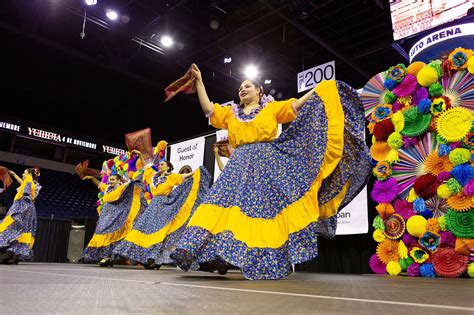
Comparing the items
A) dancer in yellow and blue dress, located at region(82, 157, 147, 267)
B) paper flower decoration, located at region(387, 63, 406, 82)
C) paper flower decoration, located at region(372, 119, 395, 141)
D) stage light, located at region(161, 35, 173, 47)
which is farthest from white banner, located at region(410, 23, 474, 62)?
stage light, located at region(161, 35, 173, 47)

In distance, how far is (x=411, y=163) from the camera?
3504 mm

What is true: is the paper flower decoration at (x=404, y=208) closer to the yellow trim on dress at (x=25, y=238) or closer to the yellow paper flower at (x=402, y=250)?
the yellow paper flower at (x=402, y=250)

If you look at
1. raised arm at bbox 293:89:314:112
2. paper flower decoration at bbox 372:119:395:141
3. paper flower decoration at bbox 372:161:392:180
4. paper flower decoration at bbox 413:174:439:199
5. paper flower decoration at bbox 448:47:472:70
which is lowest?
paper flower decoration at bbox 413:174:439:199

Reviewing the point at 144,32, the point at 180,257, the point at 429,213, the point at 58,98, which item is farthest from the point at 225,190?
the point at 58,98

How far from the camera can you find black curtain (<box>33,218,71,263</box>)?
8.20 meters

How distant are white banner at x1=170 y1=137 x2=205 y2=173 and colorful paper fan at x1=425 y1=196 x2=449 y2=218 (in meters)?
3.72

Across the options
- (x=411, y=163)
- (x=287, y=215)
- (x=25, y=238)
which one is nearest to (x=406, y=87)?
(x=411, y=163)

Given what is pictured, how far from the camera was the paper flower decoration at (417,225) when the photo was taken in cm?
322

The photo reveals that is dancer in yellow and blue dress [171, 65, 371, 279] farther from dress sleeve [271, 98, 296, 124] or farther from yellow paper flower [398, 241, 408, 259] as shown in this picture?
yellow paper flower [398, 241, 408, 259]

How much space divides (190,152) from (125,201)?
161cm

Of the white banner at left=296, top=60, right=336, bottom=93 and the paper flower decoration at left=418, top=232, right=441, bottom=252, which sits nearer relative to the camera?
the paper flower decoration at left=418, top=232, right=441, bottom=252

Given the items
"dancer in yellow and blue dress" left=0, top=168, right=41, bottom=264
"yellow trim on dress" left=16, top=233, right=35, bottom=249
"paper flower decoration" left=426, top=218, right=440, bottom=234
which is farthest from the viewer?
"yellow trim on dress" left=16, top=233, right=35, bottom=249

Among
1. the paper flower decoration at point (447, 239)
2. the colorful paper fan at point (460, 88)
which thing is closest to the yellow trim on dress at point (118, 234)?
the paper flower decoration at point (447, 239)

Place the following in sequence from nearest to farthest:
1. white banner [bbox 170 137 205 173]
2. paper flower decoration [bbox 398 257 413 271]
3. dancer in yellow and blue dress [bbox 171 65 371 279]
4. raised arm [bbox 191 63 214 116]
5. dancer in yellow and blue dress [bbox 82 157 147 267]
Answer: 1. dancer in yellow and blue dress [bbox 171 65 371 279]
2. raised arm [bbox 191 63 214 116]
3. paper flower decoration [bbox 398 257 413 271]
4. dancer in yellow and blue dress [bbox 82 157 147 267]
5. white banner [bbox 170 137 205 173]
